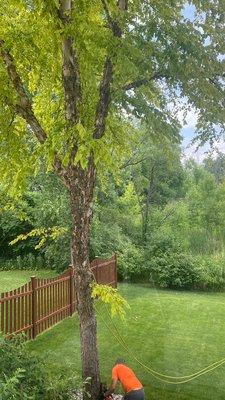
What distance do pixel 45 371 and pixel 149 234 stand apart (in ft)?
57.6

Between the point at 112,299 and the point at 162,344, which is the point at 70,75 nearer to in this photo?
the point at 112,299

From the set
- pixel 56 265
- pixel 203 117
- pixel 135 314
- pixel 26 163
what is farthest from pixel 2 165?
pixel 56 265

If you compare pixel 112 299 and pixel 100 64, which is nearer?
pixel 112 299

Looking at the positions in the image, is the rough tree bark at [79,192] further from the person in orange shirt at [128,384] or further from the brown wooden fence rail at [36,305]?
the brown wooden fence rail at [36,305]

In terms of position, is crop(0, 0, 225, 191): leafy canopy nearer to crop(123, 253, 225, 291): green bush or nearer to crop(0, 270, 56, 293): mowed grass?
crop(0, 270, 56, 293): mowed grass

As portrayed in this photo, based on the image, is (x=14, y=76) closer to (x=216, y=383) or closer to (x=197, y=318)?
(x=216, y=383)

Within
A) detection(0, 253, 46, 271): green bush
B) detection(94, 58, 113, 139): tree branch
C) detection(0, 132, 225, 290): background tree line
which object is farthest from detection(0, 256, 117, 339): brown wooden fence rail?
detection(0, 253, 46, 271): green bush

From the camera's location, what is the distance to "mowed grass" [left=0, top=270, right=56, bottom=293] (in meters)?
17.6

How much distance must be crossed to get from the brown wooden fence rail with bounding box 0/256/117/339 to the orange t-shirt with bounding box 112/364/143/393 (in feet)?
7.62

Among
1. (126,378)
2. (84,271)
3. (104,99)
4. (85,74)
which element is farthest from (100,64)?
(126,378)

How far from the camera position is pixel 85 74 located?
7695mm

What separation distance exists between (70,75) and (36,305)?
19.0ft

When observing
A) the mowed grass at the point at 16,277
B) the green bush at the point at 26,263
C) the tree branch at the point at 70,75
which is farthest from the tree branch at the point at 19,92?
the green bush at the point at 26,263

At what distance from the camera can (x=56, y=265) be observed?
19.3 meters
